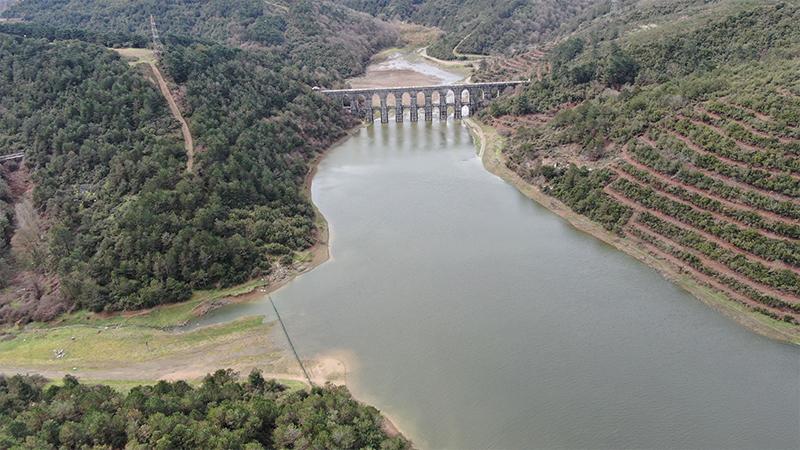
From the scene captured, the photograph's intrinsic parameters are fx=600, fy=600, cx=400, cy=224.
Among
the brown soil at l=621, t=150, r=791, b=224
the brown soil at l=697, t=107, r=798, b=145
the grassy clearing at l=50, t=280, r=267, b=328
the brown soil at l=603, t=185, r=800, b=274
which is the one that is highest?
the brown soil at l=697, t=107, r=798, b=145

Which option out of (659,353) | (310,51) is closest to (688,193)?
(659,353)

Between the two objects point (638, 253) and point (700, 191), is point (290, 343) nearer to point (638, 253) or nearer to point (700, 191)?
point (638, 253)

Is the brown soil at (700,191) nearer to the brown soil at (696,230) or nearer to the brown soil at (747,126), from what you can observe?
the brown soil at (696,230)

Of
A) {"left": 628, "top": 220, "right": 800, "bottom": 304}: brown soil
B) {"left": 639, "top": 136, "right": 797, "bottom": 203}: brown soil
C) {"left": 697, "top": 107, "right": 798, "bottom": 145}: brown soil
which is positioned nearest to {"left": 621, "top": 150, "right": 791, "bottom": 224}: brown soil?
{"left": 639, "top": 136, "right": 797, "bottom": 203}: brown soil

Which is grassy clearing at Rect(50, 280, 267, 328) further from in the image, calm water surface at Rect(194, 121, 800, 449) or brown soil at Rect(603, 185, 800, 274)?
brown soil at Rect(603, 185, 800, 274)

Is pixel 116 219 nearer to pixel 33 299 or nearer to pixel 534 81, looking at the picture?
pixel 33 299
